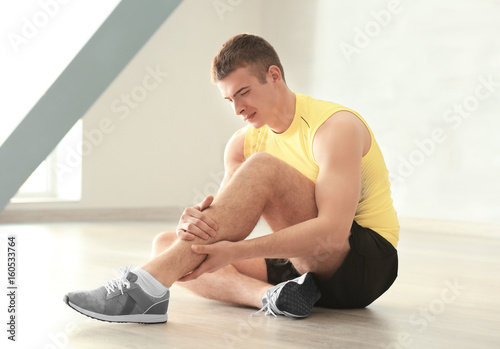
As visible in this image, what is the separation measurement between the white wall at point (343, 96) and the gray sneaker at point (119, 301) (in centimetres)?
338

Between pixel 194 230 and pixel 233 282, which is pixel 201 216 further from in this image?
pixel 233 282

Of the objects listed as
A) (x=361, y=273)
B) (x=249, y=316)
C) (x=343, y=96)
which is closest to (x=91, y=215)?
(x=343, y=96)

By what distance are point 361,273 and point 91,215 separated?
3453 millimetres

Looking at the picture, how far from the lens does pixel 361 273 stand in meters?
1.86

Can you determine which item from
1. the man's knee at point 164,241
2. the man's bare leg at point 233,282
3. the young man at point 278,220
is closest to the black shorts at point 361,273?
the young man at point 278,220

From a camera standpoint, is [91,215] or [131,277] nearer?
[131,277]

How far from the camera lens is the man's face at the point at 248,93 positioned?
1812mm

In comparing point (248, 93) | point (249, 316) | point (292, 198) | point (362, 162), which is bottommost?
point (249, 316)

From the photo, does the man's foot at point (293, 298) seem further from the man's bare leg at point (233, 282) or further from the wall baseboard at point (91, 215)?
the wall baseboard at point (91, 215)

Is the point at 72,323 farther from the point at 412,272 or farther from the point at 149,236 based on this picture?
the point at 149,236

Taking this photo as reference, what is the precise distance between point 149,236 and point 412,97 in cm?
230

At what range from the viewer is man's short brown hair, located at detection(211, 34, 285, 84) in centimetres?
181

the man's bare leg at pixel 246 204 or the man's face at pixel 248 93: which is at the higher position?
the man's face at pixel 248 93

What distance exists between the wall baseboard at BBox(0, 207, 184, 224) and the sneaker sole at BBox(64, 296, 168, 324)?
3184 millimetres
